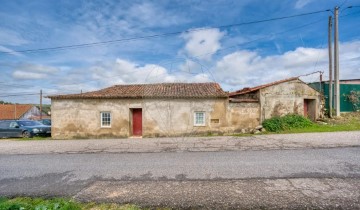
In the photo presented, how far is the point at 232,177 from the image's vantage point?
571cm

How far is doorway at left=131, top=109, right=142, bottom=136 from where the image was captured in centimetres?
1612

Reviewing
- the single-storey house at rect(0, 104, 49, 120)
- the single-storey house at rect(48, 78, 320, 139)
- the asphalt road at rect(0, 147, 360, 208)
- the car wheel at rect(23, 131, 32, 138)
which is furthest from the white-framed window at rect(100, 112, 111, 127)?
the single-storey house at rect(0, 104, 49, 120)

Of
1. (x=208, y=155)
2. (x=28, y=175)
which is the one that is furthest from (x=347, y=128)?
(x=28, y=175)

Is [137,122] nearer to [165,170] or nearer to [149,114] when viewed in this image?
[149,114]

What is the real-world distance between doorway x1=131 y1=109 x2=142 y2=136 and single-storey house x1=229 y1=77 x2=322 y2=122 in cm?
669

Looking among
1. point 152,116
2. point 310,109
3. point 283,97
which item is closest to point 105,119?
point 152,116

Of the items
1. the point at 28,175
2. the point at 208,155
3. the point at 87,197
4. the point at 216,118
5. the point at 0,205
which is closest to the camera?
the point at 0,205

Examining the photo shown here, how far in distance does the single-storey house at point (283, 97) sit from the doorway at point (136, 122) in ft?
21.9

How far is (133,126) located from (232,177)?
11.5m

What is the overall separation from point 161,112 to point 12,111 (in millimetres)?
42914

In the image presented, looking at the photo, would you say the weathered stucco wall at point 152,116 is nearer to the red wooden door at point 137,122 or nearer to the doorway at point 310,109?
the red wooden door at point 137,122

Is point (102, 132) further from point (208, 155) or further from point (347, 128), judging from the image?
point (347, 128)

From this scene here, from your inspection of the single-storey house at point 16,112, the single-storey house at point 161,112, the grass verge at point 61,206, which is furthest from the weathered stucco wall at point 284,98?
Answer: the single-storey house at point 16,112

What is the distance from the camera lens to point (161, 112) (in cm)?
Answer: 1574
